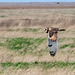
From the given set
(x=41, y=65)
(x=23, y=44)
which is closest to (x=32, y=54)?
(x=41, y=65)

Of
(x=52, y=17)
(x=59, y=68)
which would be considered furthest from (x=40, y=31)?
(x=59, y=68)

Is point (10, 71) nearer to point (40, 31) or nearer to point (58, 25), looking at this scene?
point (40, 31)

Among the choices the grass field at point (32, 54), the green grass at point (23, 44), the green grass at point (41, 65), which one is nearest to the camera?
the grass field at point (32, 54)

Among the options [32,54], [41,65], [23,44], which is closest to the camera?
[41,65]

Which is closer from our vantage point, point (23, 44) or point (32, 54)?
A: point (32, 54)

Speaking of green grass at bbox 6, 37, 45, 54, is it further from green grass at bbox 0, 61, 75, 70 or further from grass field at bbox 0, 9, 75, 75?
green grass at bbox 0, 61, 75, 70

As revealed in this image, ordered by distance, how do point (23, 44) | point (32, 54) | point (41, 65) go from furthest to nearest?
1. point (23, 44)
2. point (32, 54)
3. point (41, 65)

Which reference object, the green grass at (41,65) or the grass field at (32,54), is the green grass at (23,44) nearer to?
the grass field at (32,54)

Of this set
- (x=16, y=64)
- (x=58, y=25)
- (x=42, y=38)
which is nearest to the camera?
(x=16, y=64)

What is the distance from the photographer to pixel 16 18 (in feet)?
138

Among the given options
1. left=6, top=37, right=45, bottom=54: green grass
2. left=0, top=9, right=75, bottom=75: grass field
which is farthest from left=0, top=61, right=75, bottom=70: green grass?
left=6, top=37, right=45, bottom=54: green grass

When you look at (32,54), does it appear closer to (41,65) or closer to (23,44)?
(41,65)

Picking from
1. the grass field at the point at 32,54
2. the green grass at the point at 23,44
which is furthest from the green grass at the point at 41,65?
the green grass at the point at 23,44

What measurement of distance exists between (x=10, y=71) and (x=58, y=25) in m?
20.7
